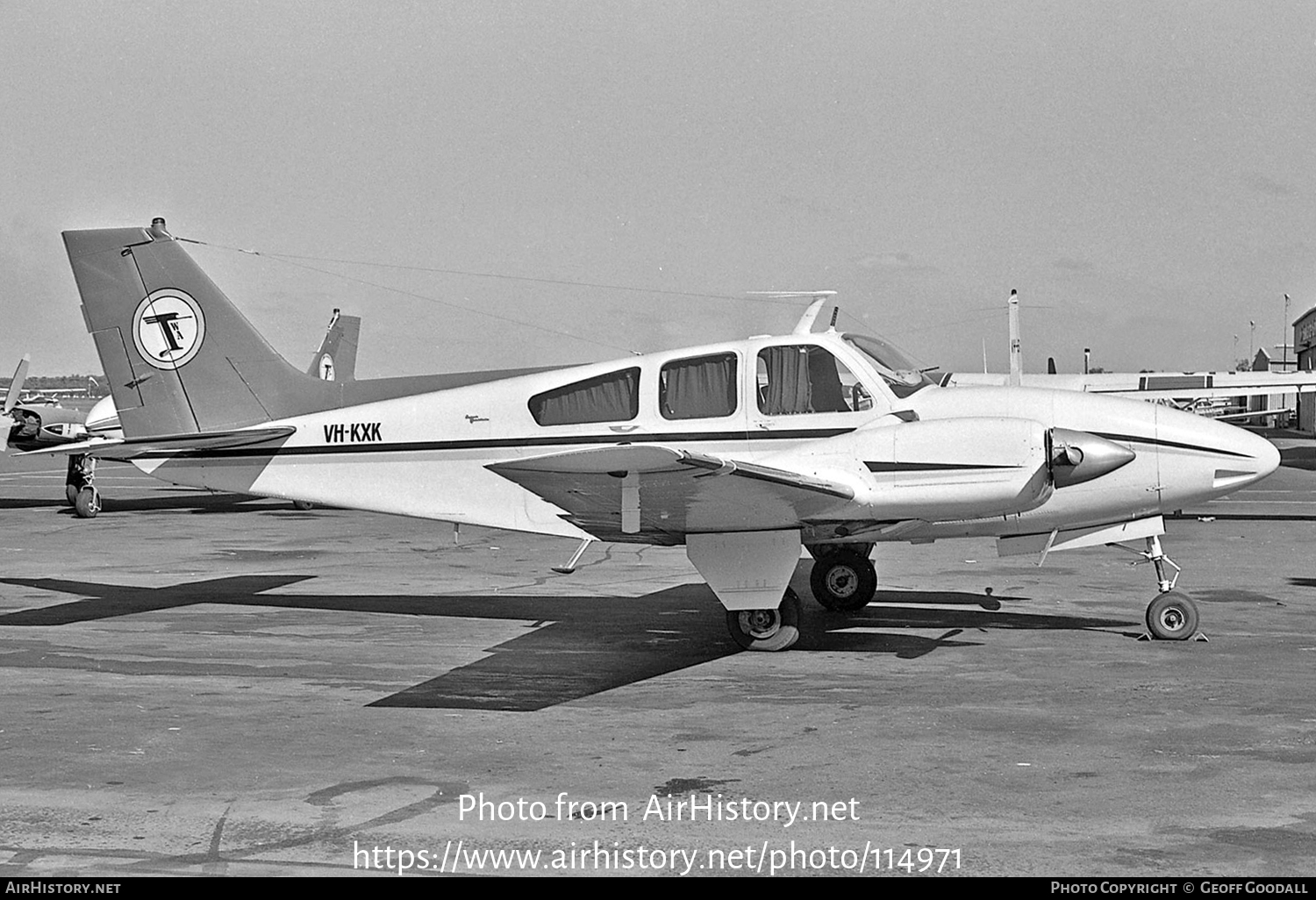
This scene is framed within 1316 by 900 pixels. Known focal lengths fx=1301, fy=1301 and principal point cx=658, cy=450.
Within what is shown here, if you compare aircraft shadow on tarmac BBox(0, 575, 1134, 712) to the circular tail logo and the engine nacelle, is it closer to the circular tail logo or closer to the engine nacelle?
the engine nacelle

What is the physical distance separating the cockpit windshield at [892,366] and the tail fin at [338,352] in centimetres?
1913

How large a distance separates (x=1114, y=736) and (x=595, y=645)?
4673mm

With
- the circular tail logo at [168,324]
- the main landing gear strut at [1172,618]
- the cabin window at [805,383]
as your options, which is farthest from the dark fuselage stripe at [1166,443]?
the circular tail logo at [168,324]

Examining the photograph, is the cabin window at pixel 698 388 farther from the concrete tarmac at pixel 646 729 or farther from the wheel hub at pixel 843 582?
the wheel hub at pixel 843 582

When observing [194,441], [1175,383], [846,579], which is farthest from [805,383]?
[1175,383]

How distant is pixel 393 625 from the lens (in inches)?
486

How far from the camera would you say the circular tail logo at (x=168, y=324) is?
1283 cm

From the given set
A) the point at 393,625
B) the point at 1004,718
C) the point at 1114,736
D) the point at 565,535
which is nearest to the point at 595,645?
the point at 565,535

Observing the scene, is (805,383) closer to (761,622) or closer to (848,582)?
(761,622)

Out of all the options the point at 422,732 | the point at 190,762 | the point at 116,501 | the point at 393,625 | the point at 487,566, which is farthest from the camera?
the point at 116,501

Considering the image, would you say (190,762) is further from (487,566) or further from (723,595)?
(487,566)

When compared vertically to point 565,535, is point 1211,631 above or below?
below

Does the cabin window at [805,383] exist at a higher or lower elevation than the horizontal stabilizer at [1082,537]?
higher

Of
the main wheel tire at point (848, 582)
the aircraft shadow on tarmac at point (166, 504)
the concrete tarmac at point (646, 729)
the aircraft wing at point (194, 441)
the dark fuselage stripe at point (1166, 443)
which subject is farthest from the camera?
the aircraft shadow on tarmac at point (166, 504)
